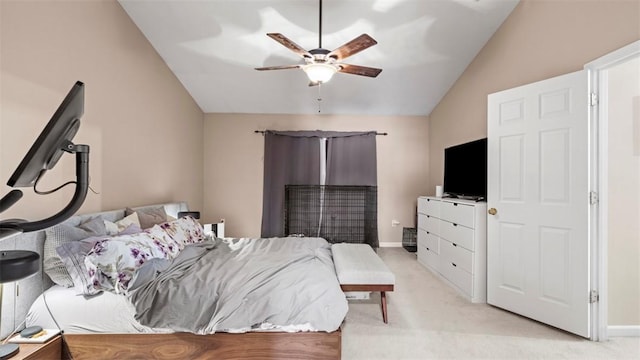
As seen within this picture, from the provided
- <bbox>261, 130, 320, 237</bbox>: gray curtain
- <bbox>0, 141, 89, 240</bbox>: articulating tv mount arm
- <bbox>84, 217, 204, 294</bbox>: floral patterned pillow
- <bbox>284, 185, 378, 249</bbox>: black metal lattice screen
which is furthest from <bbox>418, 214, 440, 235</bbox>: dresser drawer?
<bbox>0, 141, 89, 240</bbox>: articulating tv mount arm

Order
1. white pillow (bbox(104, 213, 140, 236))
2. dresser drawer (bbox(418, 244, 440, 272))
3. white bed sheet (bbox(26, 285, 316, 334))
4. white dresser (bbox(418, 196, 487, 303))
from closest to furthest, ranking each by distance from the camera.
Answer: white bed sheet (bbox(26, 285, 316, 334)) < white pillow (bbox(104, 213, 140, 236)) < white dresser (bbox(418, 196, 487, 303)) < dresser drawer (bbox(418, 244, 440, 272))

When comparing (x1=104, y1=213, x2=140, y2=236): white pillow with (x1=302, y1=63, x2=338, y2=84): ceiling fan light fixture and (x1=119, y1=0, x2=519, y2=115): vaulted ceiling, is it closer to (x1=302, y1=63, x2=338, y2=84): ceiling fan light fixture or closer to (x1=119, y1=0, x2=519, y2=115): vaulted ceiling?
(x1=302, y1=63, x2=338, y2=84): ceiling fan light fixture

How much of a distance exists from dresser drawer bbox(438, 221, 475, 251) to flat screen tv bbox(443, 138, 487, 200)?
0.39 m

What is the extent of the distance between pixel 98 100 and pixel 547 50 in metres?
3.97

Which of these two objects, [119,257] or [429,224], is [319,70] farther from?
[429,224]

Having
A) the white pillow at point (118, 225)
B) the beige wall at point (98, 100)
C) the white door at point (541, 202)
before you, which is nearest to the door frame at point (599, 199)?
the white door at point (541, 202)

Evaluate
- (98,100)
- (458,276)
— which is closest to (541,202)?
(458,276)

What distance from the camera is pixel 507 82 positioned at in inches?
128

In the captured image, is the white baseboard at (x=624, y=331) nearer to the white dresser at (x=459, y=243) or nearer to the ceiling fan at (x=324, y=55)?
the white dresser at (x=459, y=243)

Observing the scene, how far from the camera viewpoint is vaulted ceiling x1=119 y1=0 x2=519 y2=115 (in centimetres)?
309

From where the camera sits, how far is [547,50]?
9.05 ft

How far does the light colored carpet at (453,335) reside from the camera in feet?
6.84

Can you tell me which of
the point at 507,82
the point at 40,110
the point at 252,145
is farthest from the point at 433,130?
the point at 40,110

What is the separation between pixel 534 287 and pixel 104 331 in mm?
3144
